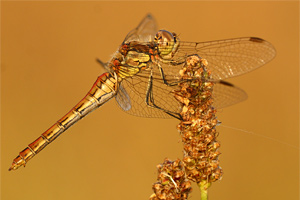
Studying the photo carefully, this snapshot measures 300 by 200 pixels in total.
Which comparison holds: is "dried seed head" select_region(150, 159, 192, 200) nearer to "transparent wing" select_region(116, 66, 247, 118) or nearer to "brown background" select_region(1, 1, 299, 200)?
"transparent wing" select_region(116, 66, 247, 118)

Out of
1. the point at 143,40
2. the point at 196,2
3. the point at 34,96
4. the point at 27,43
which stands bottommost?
the point at 143,40

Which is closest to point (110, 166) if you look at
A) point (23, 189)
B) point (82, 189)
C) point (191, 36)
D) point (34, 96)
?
point (82, 189)

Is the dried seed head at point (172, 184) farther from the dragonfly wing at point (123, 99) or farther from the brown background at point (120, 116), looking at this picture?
the brown background at point (120, 116)

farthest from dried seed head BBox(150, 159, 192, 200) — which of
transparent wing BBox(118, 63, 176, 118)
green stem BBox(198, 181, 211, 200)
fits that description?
transparent wing BBox(118, 63, 176, 118)

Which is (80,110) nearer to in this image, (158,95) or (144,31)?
(158,95)

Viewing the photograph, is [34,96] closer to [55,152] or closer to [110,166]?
[55,152]

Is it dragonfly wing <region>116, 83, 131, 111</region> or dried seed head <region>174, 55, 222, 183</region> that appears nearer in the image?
dried seed head <region>174, 55, 222, 183</region>

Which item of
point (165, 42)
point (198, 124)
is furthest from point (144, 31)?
point (198, 124)

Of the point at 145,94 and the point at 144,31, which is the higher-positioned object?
the point at 144,31
